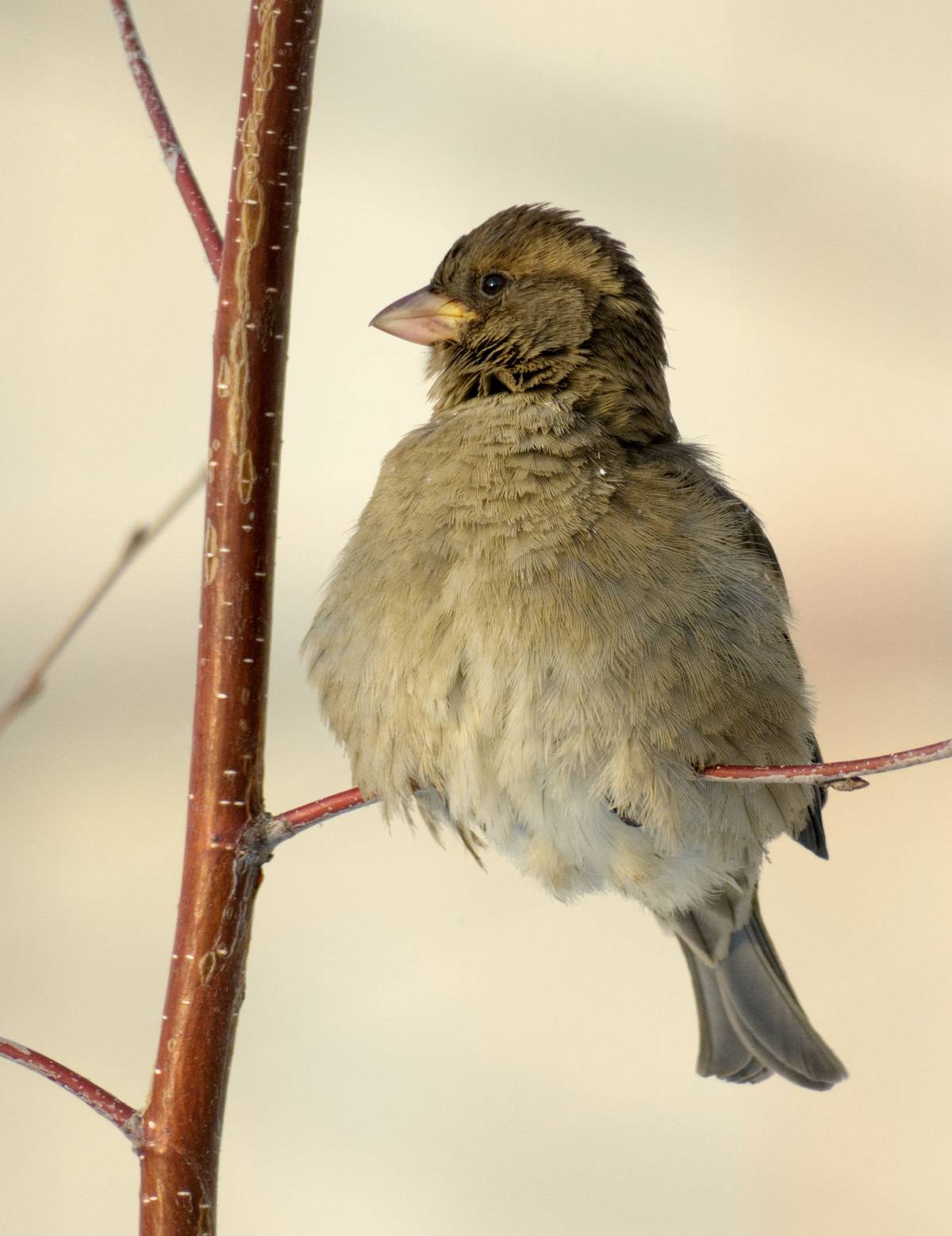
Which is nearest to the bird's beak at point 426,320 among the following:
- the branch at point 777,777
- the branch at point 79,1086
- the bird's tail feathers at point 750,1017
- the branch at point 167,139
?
the branch at point 167,139

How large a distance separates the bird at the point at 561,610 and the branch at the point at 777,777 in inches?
12.5

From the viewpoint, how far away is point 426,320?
85.2 inches

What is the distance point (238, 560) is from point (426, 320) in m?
0.96

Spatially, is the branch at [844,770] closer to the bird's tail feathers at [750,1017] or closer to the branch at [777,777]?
the branch at [777,777]

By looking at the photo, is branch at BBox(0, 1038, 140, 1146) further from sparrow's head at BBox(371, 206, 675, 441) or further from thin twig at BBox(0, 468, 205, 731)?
sparrow's head at BBox(371, 206, 675, 441)

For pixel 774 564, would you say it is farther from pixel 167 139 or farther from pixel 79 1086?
pixel 79 1086

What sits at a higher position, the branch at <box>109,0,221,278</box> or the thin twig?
the branch at <box>109,0,221,278</box>

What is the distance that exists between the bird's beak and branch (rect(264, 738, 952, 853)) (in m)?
0.93

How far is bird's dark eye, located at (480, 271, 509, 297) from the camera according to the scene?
2.17 m

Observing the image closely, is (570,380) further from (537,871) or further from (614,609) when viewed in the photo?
(537,871)

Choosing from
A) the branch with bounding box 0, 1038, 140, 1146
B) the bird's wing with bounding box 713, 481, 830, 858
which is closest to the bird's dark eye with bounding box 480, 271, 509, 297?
the bird's wing with bounding box 713, 481, 830, 858

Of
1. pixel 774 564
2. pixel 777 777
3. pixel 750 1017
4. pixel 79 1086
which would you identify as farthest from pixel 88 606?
pixel 750 1017

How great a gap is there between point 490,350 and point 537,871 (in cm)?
80

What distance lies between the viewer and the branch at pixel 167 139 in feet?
4.50
